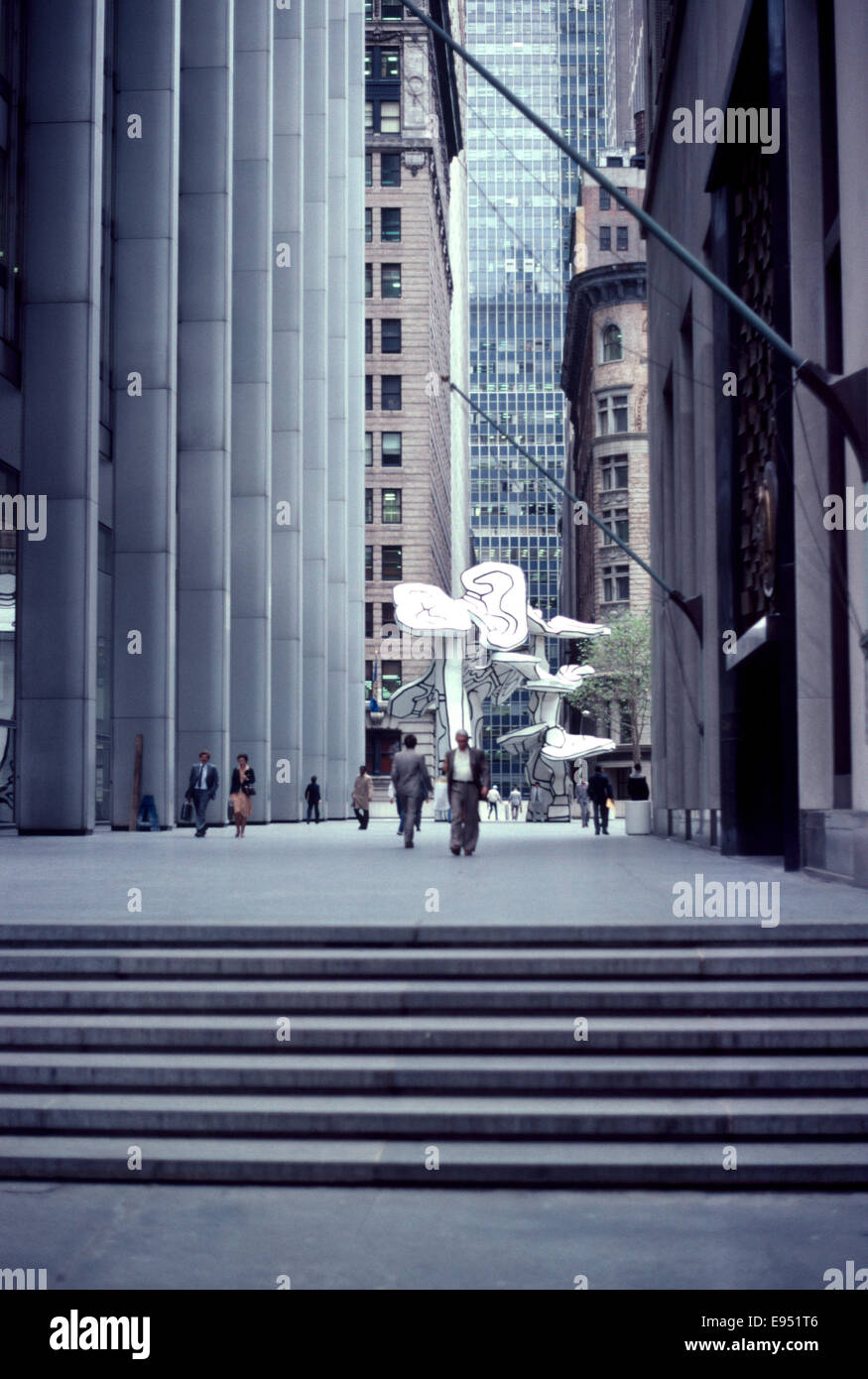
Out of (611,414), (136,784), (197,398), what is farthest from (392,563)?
(136,784)

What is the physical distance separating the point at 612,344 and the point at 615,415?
182 inches

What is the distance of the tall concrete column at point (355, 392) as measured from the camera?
61719 mm

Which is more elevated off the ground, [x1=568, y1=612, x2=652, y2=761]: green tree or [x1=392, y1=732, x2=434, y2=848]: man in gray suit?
[x1=568, y1=612, x2=652, y2=761]: green tree

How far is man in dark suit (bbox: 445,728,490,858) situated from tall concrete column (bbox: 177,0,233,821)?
630 inches

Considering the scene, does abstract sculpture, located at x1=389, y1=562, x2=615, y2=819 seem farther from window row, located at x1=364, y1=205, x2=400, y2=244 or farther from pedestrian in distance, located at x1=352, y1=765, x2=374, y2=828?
window row, located at x1=364, y1=205, x2=400, y2=244

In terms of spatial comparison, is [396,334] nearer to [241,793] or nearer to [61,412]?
[241,793]

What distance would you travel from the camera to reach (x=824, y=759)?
57.5ft

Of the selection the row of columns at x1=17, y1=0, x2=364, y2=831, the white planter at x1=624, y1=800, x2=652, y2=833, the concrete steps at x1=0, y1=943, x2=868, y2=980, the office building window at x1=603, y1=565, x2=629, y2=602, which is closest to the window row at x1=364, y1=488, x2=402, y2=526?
the office building window at x1=603, y1=565, x2=629, y2=602

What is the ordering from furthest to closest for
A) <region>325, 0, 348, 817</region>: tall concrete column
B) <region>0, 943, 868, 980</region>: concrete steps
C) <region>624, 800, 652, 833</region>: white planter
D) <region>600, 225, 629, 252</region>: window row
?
<region>600, 225, 629, 252</region>: window row
<region>325, 0, 348, 817</region>: tall concrete column
<region>624, 800, 652, 833</region>: white planter
<region>0, 943, 868, 980</region>: concrete steps

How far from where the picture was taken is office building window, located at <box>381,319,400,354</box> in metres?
92.1

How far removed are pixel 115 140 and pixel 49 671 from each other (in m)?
13.5

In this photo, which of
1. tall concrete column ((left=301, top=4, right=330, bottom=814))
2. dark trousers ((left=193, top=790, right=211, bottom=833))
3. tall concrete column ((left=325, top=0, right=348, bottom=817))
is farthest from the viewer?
tall concrete column ((left=325, top=0, right=348, bottom=817))
